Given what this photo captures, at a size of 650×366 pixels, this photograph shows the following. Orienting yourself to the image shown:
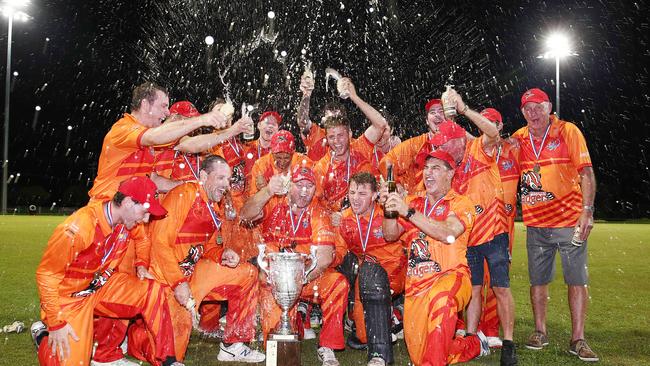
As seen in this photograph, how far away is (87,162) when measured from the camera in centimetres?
4759

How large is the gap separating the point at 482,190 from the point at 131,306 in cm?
364

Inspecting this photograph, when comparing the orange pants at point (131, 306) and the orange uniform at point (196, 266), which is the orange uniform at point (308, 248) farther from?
the orange pants at point (131, 306)

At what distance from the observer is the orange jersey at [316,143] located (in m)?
8.72

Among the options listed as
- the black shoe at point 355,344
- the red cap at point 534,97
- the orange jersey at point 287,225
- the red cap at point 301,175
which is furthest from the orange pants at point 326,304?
the red cap at point 534,97

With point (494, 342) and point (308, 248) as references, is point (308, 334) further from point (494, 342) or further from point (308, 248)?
point (494, 342)

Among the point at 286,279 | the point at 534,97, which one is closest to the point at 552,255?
the point at 534,97

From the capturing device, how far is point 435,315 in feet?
17.4

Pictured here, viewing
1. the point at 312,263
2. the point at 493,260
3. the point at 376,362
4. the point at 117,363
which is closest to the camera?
the point at 117,363

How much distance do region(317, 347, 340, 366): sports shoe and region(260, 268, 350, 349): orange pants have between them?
63 millimetres

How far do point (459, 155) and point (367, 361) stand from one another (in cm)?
229

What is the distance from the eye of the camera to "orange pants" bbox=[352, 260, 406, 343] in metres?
6.75

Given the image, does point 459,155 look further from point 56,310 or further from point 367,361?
point 56,310

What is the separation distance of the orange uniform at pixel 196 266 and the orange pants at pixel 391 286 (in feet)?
3.56

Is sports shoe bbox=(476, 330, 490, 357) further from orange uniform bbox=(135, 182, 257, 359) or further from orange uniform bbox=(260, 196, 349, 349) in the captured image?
orange uniform bbox=(135, 182, 257, 359)
